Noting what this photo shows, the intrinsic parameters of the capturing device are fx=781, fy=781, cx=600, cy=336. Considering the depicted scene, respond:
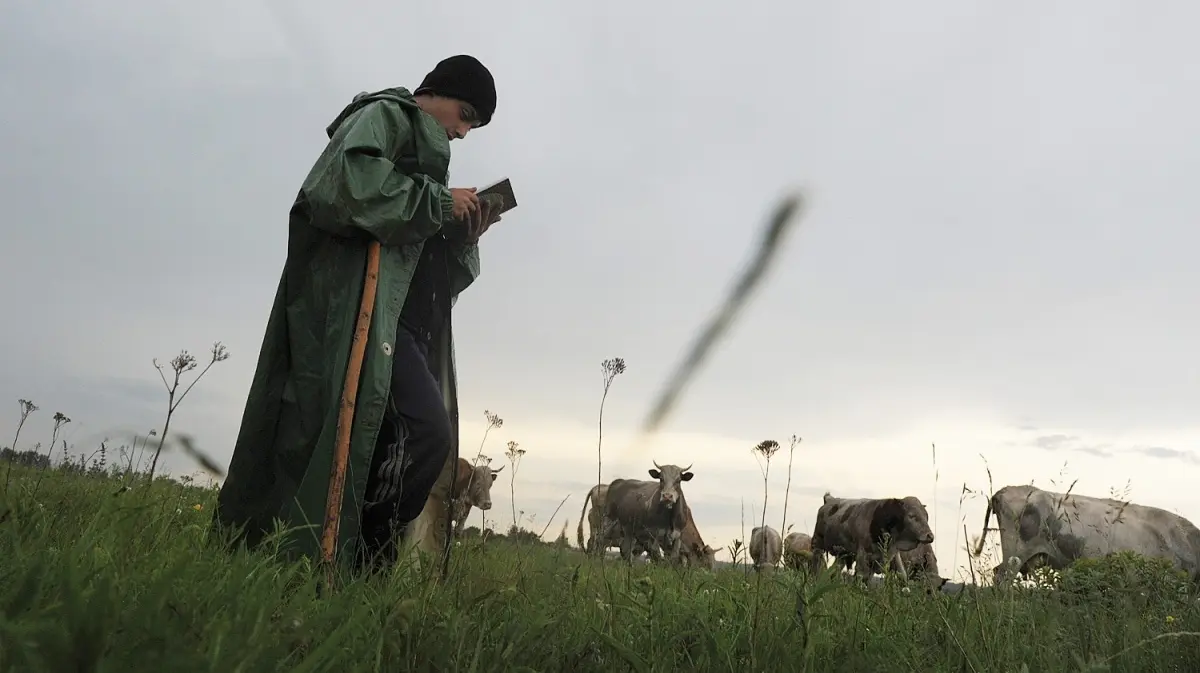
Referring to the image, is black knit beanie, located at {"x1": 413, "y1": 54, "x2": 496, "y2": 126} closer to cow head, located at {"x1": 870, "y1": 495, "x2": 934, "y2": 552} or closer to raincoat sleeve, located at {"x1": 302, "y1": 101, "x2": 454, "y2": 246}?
raincoat sleeve, located at {"x1": 302, "y1": 101, "x2": 454, "y2": 246}

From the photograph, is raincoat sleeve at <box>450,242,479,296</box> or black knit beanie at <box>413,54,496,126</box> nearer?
black knit beanie at <box>413,54,496,126</box>

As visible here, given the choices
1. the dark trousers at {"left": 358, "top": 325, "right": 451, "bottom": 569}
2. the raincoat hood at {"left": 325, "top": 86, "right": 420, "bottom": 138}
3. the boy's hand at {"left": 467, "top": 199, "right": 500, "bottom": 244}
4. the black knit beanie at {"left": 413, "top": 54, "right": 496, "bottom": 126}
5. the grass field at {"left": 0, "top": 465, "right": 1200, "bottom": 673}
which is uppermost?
the black knit beanie at {"left": 413, "top": 54, "right": 496, "bottom": 126}

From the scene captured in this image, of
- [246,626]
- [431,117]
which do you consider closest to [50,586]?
[246,626]

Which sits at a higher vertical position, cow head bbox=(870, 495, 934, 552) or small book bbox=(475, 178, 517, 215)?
small book bbox=(475, 178, 517, 215)

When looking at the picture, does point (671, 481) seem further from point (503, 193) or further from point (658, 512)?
point (503, 193)

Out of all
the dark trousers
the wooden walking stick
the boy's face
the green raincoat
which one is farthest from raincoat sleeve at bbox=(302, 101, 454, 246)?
the dark trousers

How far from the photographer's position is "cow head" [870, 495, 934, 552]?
1310 centimetres

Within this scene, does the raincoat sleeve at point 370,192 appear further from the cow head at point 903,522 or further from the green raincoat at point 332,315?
the cow head at point 903,522

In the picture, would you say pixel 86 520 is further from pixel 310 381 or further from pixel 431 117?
pixel 431 117

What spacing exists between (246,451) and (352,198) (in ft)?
4.27

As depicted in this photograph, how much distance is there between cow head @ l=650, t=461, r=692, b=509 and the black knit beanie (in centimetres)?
1111

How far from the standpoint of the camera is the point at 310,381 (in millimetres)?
3525

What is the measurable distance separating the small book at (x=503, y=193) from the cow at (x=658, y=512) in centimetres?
1054

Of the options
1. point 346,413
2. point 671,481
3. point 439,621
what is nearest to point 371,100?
point 346,413
